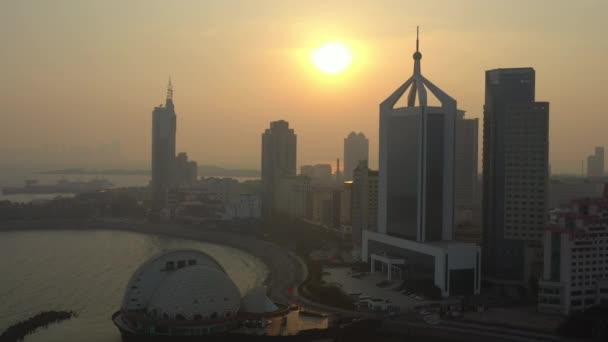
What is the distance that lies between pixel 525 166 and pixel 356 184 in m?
6.91

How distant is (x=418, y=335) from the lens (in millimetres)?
9188

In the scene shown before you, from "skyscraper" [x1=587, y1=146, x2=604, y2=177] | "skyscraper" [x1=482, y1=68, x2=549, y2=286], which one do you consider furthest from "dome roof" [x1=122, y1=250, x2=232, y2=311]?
"skyscraper" [x1=587, y1=146, x2=604, y2=177]

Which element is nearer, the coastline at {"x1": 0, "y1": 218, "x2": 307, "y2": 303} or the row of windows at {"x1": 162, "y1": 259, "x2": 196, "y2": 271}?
the row of windows at {"x1": 162, "y1": 259, "x2": 196, "y2": 271}

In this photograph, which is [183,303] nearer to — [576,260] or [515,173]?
[576,260]

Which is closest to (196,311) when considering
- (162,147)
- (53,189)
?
(162,147)

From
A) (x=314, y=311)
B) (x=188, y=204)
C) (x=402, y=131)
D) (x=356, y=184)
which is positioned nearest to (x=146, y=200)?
(x=188, y=204)

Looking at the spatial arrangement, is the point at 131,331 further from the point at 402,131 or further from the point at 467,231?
the point at 467,231

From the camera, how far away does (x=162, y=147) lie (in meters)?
35.8

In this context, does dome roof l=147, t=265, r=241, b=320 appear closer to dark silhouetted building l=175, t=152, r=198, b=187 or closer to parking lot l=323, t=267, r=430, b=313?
parking lot l=323, t=267, r=430, b=313

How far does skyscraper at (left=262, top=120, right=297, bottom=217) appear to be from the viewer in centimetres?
3022

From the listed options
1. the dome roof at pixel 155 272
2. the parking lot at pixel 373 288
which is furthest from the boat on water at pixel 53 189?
the dome roof at pixel 155 272

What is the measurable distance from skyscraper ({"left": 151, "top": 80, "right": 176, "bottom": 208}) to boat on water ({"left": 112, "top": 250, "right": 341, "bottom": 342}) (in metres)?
25.3

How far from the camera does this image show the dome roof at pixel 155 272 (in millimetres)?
9109

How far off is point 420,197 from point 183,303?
238 inches
